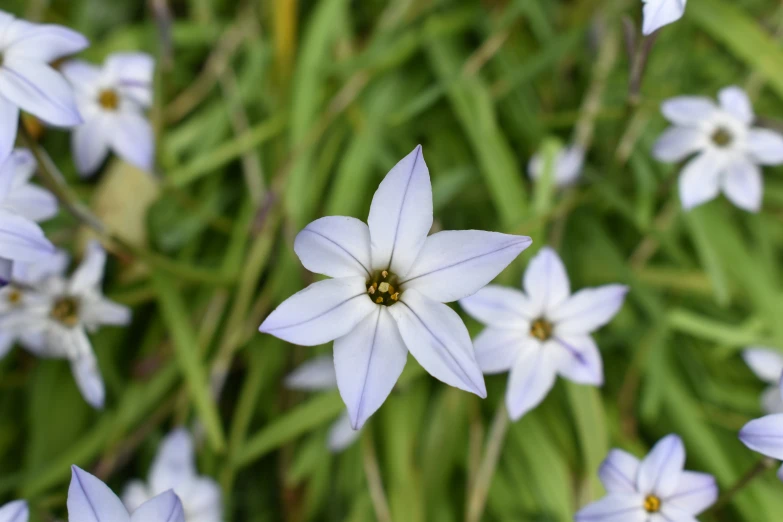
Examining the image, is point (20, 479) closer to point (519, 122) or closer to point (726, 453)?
point (519, 122)

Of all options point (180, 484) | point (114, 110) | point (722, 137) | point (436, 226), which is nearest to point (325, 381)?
point (180, 484)


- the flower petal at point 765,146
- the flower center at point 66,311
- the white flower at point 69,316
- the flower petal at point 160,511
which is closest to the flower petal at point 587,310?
the flower petal at point 765,146

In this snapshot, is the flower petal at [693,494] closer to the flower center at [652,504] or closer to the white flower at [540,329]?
the flower center at [652,504]

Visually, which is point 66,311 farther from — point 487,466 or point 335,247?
point 487,466

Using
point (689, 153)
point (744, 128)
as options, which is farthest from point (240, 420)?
point (744, 128)

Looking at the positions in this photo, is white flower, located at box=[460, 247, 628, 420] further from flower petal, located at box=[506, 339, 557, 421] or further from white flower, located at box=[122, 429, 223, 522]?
white flower, located at box=[122, 429, 223, 522]

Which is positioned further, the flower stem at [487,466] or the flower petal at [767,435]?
the flower stem at [487,466]

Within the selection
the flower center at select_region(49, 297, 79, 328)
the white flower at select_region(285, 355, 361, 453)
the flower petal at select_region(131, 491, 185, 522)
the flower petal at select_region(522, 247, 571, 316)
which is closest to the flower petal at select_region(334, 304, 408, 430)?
the flower petal at select_region(131, 491, 185, 522)
